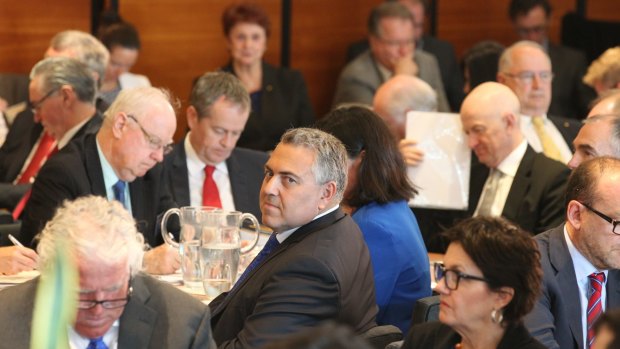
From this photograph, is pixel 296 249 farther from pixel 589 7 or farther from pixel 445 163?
pixel 589 7

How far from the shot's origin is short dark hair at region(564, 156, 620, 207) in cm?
351

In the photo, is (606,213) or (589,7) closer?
(606,213)

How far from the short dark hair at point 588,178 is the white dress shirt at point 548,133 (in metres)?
2.20

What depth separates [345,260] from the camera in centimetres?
325

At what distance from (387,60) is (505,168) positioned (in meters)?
2.60

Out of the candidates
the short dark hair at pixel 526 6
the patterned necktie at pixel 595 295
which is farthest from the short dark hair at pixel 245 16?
the patterned necktie at pixel 595 295

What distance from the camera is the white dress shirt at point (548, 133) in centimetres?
580

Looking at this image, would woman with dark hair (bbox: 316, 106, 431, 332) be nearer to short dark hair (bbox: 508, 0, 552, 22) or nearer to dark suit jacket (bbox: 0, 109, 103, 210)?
dark suit jacket (bbox: 0, 109, 103, 210)

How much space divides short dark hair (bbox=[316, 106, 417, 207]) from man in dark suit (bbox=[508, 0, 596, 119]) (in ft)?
13.6

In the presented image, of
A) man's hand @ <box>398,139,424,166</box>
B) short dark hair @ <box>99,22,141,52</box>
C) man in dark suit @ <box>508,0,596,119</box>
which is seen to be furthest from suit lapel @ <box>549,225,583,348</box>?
man in dark suit @ <box>508,0,596,119</box>

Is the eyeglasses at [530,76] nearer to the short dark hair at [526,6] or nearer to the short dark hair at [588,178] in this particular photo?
the short dark hair at [526,6]

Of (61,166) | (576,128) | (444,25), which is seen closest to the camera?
(61,166)

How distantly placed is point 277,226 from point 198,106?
1.78 m

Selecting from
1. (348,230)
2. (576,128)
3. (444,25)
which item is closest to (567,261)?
(348,230)
